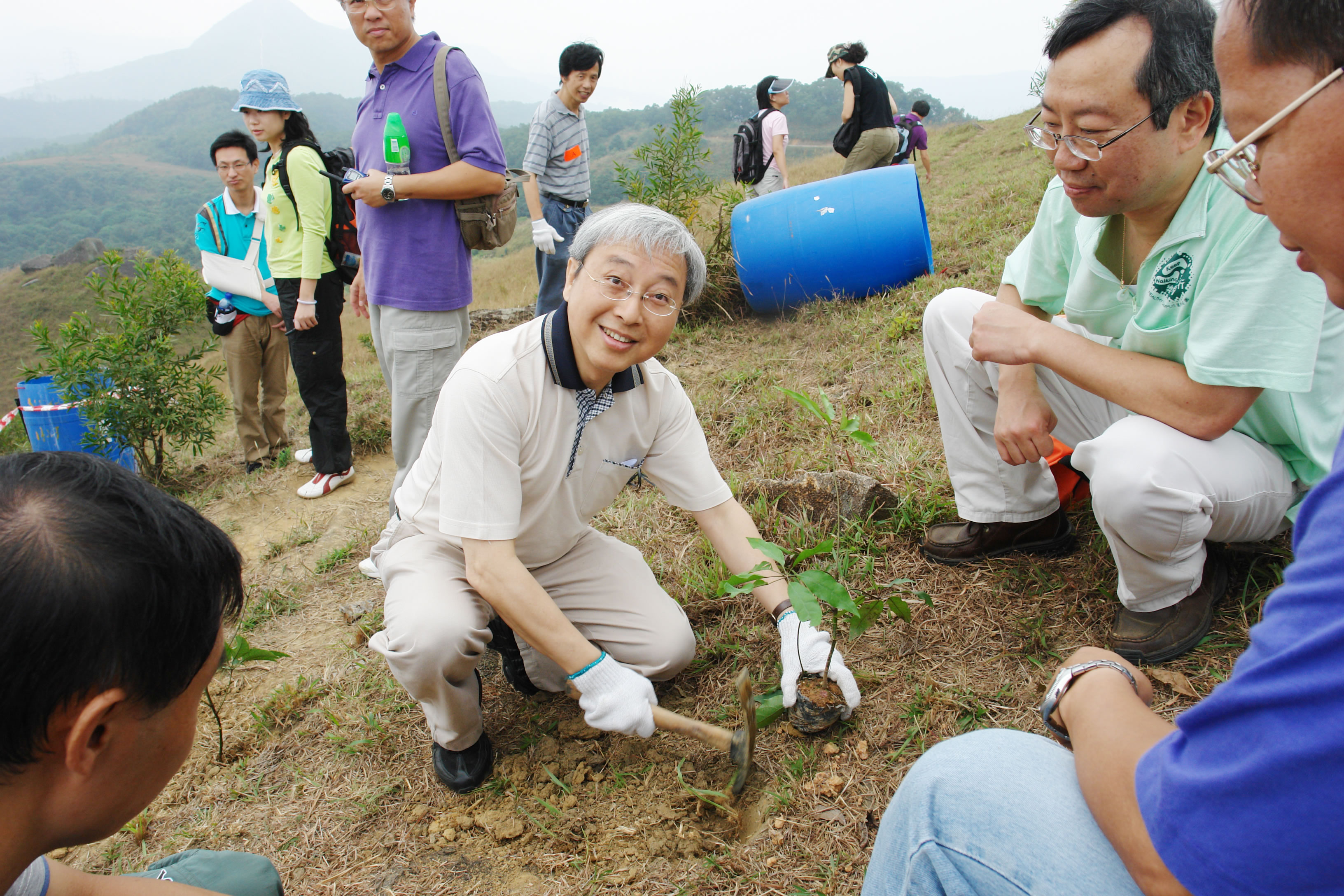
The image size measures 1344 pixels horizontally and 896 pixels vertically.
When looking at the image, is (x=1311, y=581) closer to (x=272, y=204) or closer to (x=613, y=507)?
(x=613, y=507)

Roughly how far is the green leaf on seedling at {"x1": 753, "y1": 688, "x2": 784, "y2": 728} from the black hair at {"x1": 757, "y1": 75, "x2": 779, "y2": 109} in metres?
6.17

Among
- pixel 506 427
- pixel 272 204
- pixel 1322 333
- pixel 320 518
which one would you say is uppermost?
pixel 272 204

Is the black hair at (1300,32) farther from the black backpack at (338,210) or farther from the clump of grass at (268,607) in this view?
the black backpack at (338,210)

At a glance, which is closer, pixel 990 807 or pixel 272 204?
pixel 990 807

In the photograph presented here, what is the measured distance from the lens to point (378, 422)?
5.14 meters

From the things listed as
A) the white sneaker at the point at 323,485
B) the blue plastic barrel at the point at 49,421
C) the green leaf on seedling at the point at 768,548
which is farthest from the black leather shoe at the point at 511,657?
the blue plastic barrel at the point at 49,421

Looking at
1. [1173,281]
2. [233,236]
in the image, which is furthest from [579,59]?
[1173,281]

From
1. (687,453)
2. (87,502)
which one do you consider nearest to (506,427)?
(687,453)

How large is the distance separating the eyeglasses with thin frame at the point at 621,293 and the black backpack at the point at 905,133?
773 centimetres

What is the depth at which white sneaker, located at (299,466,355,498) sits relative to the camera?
435 cm

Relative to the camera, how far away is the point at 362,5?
2.82 m

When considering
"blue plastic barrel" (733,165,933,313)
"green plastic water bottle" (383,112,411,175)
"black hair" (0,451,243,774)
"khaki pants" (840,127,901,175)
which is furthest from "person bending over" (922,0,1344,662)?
"khaki pants" (840,127,901,175)

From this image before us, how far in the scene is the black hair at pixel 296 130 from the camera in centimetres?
381

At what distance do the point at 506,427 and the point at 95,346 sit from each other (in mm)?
4309
